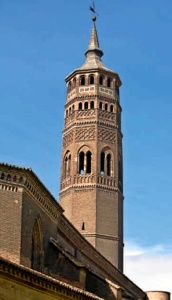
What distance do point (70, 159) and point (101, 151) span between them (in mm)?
2011

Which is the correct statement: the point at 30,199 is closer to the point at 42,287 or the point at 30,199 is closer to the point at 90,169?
the point at 42,287

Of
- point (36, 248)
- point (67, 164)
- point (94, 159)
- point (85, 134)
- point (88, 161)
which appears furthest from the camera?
point (67, 164)

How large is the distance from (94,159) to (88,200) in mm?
2664

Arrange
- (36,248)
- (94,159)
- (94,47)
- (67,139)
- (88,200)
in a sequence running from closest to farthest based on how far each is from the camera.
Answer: (36,248)
(88,200)
(94,159)
(67,139)
(94,47)

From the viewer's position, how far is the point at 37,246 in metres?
19.9

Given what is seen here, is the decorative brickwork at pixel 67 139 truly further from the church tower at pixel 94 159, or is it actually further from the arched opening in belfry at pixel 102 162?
the arched opening in belfry at pixel 102 162

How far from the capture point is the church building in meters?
20.1

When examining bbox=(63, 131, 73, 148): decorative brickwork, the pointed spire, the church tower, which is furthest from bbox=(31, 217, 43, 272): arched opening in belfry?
the pointed spire

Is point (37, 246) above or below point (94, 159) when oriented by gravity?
below

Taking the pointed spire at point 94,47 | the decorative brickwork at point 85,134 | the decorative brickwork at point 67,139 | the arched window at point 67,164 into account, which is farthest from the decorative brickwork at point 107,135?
the pointed spire at point 94,47

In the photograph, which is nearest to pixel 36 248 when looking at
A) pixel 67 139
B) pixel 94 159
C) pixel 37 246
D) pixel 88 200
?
pixel 37 246

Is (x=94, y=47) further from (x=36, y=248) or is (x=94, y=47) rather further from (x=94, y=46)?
(x=36, y=248)

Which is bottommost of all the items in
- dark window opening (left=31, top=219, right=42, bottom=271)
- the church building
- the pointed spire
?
dark window opening (left=31, top=219, right=42, bottom=271)

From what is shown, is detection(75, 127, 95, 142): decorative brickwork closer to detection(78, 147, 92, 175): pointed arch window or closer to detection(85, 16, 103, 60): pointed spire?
detection(78, 147, 92, 175): pointed arch window
